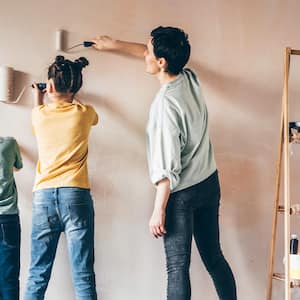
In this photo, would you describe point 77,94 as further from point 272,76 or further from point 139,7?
point 272,76

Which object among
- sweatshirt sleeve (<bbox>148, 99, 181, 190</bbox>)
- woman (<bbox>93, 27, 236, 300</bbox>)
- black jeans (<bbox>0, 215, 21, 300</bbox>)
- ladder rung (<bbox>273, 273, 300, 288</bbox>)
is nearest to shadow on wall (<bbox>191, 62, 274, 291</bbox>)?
ladder rung (<bbox>273, 273, 300, 288</bbox>)

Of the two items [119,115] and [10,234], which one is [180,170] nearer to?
[119,115]

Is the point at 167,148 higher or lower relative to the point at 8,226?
higher

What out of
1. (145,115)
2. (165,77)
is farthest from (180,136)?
(145,115)

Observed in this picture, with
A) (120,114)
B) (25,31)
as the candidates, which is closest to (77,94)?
(120,114)

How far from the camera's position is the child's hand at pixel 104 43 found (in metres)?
2.11

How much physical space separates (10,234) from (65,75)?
0.66 meters

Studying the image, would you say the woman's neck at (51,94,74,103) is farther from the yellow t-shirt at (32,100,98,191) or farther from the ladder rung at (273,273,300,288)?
the ladder rung at (273,273,300,288)

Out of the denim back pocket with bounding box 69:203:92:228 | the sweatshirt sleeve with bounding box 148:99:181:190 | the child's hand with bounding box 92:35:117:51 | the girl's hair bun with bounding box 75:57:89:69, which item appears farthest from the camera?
the child's hand with bounding box 92:35:117:51

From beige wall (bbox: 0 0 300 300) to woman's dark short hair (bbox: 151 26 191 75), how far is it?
32cm

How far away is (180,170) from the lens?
177 centimetres

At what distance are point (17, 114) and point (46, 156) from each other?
33cm

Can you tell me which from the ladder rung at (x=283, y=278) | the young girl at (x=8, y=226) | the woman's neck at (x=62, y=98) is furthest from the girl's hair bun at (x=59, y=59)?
the ladder rung at (x=283, y=278)

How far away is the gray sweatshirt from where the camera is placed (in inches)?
69.0
